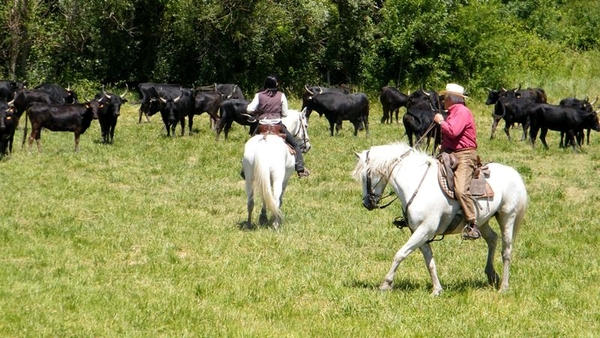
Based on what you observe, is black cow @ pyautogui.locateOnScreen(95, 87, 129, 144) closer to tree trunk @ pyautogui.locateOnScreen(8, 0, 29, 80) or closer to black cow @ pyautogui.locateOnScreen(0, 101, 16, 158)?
black cow @ pyautogui.locateOnScreen(0, 101, 16, 158)

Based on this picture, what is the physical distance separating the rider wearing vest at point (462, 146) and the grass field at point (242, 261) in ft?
2.98

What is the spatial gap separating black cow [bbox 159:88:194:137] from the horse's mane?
1618cm

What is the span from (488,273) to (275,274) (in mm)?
2517

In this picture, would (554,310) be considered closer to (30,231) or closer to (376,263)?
(376,263)

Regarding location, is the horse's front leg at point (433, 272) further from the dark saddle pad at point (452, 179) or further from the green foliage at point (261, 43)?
the green foliage at point (261, 43)

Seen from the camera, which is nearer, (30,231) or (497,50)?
(30,231)

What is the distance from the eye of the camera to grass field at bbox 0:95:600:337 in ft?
28.7

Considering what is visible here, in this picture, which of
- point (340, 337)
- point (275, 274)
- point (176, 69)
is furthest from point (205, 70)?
point (340, 337)

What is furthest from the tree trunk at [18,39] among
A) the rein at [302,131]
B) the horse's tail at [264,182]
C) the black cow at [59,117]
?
the horse's tail at [264,182]

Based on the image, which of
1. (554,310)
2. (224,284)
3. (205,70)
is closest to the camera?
(554,310)

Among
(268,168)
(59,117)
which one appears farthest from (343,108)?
(268,168)

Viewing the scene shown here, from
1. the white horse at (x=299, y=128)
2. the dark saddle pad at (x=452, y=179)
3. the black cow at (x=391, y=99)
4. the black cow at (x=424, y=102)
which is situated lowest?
the black cow at (x=391, y=99)

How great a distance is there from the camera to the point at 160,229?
13.6m

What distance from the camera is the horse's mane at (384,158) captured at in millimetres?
10156
